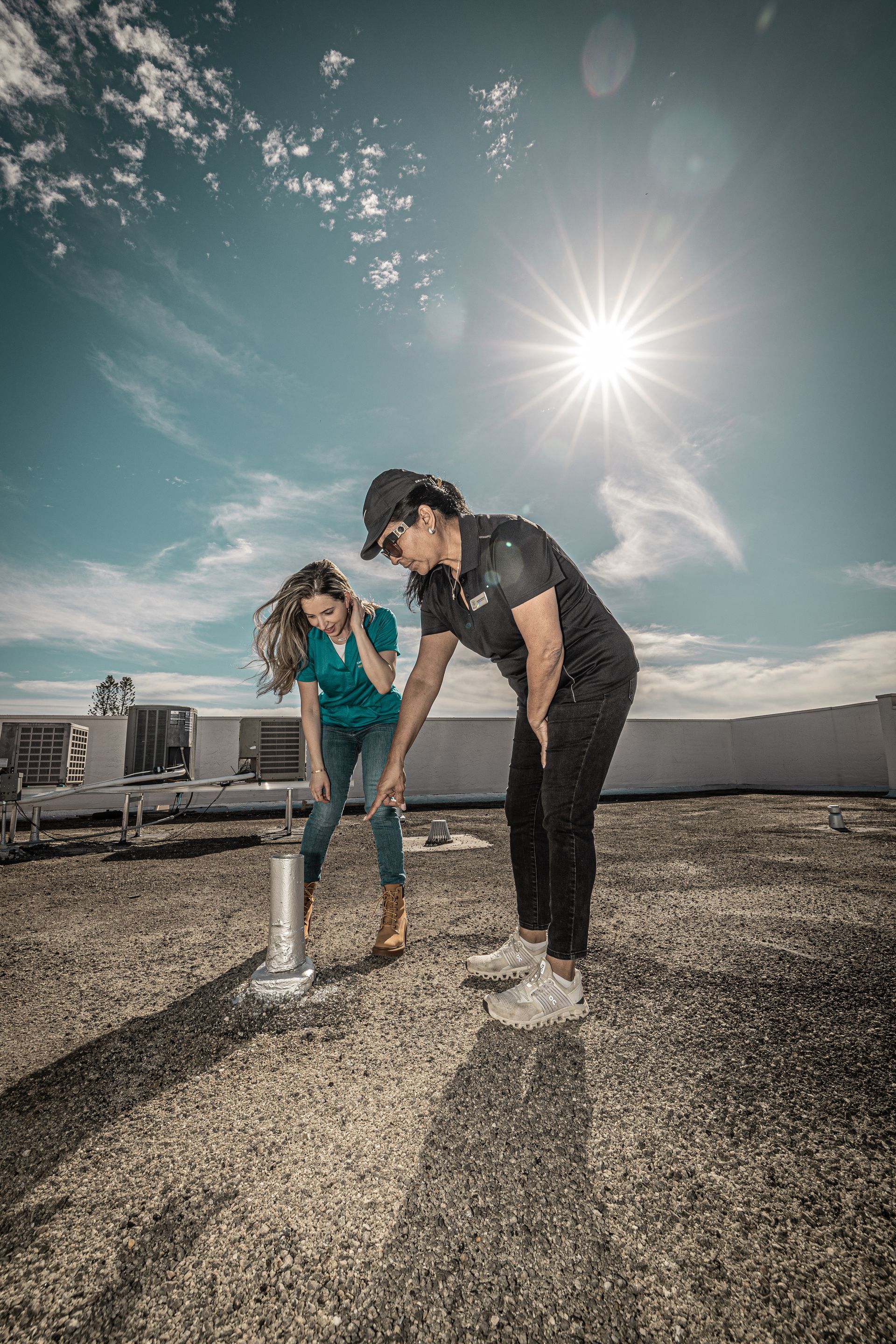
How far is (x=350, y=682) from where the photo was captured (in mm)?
2625

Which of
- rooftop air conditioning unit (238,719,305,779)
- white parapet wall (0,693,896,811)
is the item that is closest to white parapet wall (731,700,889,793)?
white parapet wall (0,693,896,811)

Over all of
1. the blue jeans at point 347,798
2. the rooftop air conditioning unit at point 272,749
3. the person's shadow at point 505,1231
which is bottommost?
the person's shadow at point 505,1231

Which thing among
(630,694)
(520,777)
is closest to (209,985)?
(520,777)

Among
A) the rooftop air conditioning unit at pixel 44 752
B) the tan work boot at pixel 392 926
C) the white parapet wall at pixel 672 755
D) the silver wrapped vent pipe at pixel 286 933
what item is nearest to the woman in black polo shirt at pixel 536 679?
the tan work boot at pixel 392 926

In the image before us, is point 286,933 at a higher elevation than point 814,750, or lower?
lower

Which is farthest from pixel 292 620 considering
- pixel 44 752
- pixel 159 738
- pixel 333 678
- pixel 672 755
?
pixel 672 755

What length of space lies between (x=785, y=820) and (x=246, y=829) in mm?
7020

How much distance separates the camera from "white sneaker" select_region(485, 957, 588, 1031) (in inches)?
65.2

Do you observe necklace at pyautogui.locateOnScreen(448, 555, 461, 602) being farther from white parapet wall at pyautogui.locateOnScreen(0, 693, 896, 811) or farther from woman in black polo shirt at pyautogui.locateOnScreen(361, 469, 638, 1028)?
white parapet wall at pyautogui.locateOnScreen(0, 693, 896, 811)

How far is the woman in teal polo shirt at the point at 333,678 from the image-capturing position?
8.38 ft

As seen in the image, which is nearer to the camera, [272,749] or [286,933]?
[286,933]

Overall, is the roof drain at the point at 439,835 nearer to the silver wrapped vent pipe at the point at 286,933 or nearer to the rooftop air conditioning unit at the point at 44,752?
the silver wrapped vent pipe at the point at 286,933

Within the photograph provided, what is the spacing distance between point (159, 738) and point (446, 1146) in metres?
7.49

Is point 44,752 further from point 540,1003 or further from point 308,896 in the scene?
point 540,1003
